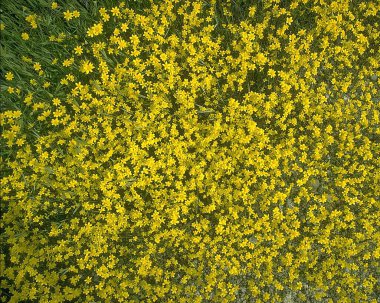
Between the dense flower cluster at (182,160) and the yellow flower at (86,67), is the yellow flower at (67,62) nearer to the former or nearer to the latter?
the dense flower cluster at (182,160)

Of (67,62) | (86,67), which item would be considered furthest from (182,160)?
(67,62)

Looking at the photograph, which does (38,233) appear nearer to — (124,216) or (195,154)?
(124,216)

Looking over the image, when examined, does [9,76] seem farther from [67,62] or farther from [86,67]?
[86,67]

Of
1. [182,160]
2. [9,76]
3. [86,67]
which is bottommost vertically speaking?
[182,160]

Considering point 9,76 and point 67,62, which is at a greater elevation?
point 67,62

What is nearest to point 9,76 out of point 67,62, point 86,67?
point 67,62

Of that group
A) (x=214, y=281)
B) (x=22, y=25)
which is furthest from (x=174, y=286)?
(x=22, y=25)

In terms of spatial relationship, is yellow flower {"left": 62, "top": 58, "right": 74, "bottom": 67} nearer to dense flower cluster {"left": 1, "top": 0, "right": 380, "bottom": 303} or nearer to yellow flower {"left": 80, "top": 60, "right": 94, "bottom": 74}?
dense flower cluster {"left": 1, "top": 0, "right": 380, "bottom": 303}

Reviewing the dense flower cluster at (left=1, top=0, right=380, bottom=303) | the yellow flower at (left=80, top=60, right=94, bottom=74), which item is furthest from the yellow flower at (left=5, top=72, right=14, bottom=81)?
the yellow flower at (left=80, top=60, right=94, bottom=74)
